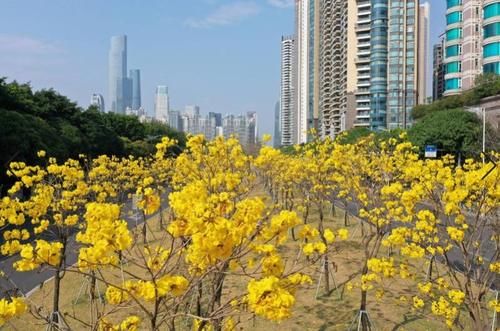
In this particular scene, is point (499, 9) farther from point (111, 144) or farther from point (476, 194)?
point (476, 194)

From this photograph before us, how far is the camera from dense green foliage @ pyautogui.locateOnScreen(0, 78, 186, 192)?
16778 millimetres

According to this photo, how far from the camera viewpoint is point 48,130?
66.7 feet

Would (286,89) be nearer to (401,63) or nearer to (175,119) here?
(175,119)

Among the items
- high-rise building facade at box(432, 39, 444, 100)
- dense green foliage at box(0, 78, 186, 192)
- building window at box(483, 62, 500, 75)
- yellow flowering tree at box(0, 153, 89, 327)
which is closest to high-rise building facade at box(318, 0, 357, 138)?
high-rise building facade at box(432, 39, 444, 100)

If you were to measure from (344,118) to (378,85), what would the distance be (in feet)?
26.5

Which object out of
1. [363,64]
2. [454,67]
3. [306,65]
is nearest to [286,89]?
[306,65]

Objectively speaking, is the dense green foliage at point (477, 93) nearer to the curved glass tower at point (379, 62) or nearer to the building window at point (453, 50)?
the building window at point (453, 50)

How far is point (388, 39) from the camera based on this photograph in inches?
2362

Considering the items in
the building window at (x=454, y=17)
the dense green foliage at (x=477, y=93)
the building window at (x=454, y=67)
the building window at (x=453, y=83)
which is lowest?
the dense green foliage at (x=477, y=93)

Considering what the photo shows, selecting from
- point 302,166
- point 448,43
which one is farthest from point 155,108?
point 302,166

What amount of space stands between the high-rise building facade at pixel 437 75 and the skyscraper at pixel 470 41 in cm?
1952

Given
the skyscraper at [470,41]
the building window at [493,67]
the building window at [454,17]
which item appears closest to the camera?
the skyscraper at [470,41]

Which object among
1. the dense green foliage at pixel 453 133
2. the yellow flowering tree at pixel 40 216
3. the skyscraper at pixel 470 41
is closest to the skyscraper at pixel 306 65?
the skyscraper at pixel 470 41

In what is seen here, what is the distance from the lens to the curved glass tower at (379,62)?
59.1 m
